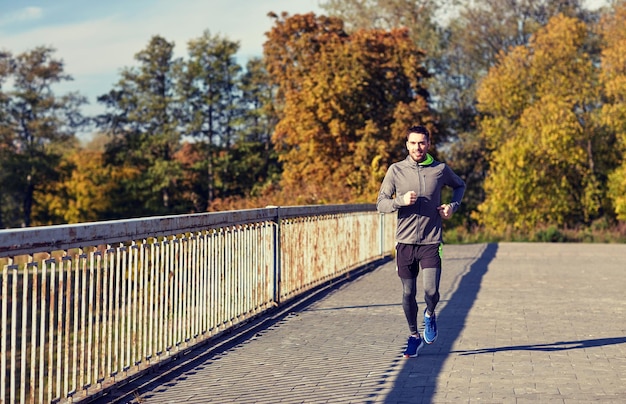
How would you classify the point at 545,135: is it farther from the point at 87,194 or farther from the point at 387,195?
the point at 387,195

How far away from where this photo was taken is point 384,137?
43.8 meters

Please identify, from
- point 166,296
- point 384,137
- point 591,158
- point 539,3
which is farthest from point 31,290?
point 539,3

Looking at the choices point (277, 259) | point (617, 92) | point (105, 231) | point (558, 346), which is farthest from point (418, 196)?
point (617, 92)

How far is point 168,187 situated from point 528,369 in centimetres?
5979

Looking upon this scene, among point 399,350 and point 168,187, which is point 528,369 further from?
point 168,187

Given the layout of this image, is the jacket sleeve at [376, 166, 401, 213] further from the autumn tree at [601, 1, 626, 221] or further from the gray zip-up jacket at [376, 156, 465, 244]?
the autumn tree at [601, 1, 626, 221]

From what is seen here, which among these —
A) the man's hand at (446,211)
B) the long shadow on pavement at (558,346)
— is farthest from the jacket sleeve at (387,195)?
the long shadow on pavement at (558,346)

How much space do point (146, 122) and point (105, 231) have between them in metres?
64.6

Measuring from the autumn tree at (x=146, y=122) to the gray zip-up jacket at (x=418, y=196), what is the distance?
58.4 metres

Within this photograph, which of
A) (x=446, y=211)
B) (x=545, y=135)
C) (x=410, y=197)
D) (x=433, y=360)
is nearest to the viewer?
(x=410, y=197)

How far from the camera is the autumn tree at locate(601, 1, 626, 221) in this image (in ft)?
143

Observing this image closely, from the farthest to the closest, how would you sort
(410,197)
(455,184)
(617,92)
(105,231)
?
1. (617,92)
2. (455,184)
3. (410,197)
4. (105,231)

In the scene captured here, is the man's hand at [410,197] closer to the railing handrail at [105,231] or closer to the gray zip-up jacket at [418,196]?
the gray zip-up jacket at [418,196]

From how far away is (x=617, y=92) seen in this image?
43.7m
